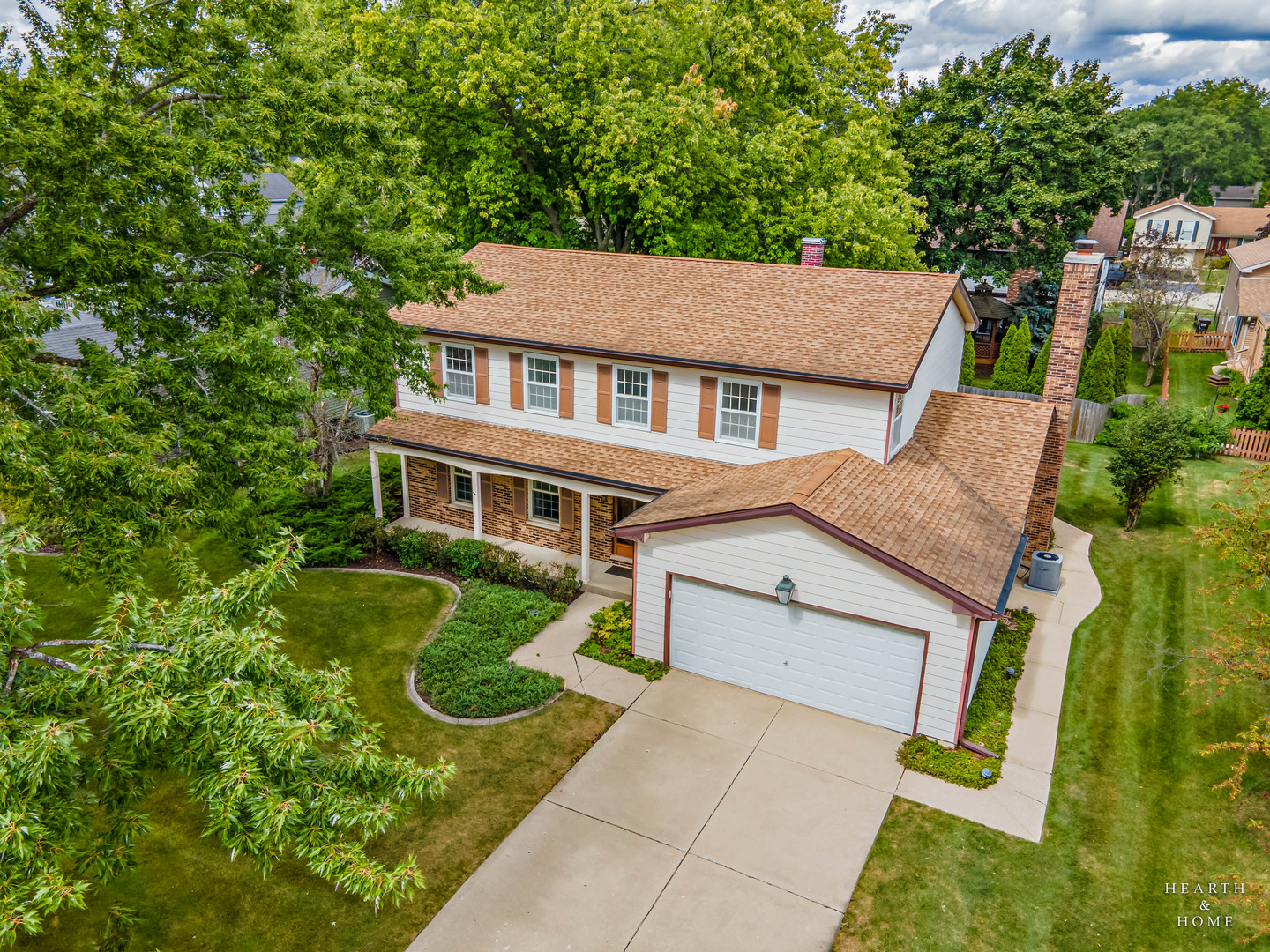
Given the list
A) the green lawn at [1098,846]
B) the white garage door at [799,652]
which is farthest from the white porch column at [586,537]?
the green lawn at [1098,846]

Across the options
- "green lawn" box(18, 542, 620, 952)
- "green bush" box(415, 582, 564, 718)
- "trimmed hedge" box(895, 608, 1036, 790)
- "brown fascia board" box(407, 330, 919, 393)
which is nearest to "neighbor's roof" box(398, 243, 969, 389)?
"brown fascia board" box(407, 330, 919, 393)

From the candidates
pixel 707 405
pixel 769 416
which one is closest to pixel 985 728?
pixel 769 416

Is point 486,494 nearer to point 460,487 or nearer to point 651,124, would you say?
point 460,487

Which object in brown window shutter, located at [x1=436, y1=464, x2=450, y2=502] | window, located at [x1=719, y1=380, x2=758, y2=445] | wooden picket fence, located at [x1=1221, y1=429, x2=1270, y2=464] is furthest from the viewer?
wooden picket fence, located at [x1=1221, y1=429, x2=1270, y2=464]

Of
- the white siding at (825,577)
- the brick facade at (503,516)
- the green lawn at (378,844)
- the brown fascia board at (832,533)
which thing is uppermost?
the brown fascia board at (832,533)

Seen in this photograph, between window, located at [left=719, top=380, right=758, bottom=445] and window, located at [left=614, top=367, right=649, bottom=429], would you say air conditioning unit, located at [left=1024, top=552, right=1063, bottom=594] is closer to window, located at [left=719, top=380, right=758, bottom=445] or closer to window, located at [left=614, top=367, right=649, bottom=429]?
window, located at [left=719, top=380, right=758, bottom=445]

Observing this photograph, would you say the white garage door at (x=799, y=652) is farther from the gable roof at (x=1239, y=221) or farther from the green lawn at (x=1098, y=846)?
the gable roof at (x=1239, y=221)
